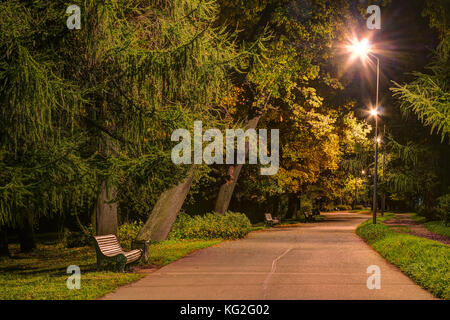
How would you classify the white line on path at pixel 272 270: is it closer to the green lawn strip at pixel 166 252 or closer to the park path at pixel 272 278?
the park path at pixel 272 278

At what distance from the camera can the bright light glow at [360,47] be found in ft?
81.9

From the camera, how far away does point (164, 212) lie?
23.2m

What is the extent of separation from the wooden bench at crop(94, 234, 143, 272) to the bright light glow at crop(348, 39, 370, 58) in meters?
15.5

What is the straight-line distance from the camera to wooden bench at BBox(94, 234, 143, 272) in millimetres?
12930

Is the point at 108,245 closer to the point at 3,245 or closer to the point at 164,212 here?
the point at 164,212

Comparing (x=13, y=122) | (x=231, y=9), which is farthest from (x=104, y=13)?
(x=231, y=9)

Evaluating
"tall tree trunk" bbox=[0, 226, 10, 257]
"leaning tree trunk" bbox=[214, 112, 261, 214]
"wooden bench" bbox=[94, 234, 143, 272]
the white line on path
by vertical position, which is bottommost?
"tall tree trunk" bbox=[0, 226, 10, 257]

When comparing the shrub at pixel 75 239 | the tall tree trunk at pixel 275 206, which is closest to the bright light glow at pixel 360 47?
the shrub at pixel 75 239

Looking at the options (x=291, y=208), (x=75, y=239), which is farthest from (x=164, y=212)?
(x=291, y=208)

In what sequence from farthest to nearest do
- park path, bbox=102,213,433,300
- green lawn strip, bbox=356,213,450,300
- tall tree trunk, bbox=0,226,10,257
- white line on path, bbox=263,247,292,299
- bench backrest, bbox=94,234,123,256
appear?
tall tree trunk, bbox=0,226,10,257 < bench backrest, bbox=94,234,123,256 < green lawn strip, bbox=356,213,450,300 < white line on path, bbox=263,247,292,299 < park path, bbox=102,213,433,300

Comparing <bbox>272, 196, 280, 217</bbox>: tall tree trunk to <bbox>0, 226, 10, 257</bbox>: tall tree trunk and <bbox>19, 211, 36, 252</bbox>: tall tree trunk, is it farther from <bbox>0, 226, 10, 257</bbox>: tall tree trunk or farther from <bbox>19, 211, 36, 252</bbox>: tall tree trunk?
<bbox>0, 226, 10, 257</bbox>: tall tree trunk

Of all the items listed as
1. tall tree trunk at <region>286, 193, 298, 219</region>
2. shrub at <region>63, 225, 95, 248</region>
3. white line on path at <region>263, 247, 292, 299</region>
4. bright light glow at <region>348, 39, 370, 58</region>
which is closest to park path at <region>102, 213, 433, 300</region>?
white line on path at <region>263, 247, 292, 299</region>

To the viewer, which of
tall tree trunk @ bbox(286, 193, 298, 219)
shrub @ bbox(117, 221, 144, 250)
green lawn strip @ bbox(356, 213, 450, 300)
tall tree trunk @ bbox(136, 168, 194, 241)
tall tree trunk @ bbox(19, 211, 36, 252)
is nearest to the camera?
green lawn strip @ bbox(356, 213, 450, 300)

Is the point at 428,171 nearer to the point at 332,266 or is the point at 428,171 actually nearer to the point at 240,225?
the point at 240,225
